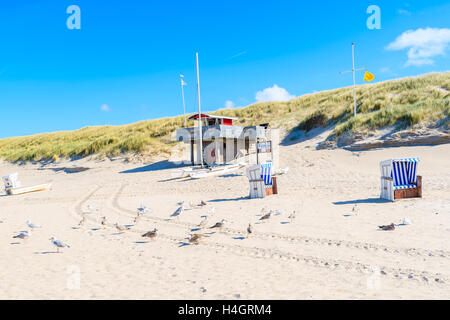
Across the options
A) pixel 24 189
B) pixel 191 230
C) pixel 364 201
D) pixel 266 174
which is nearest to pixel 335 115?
pixel 266 174

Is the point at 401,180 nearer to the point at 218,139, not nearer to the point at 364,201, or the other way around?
the point at 364,201

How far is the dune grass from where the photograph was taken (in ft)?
77.9

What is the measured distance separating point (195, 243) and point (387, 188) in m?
7.48

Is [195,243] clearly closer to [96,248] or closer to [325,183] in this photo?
[96,248]

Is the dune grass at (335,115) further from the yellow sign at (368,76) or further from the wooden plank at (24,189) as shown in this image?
the wooden plank at (24,189)

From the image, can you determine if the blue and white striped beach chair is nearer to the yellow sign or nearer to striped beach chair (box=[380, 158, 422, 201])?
striped beach chair (box=[380, 158, 422, 201])

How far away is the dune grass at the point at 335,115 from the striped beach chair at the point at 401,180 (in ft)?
42.6

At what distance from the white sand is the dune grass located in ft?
38.0

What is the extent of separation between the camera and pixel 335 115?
33.8 m

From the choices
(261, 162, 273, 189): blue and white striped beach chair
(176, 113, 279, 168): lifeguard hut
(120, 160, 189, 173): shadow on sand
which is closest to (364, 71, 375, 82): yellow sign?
(176, 113, 279, 168): lifeguard hut

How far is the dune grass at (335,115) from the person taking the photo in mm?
23734

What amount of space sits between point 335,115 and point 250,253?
3045 centimetres

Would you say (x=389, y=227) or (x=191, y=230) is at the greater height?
(x=389, y=227)

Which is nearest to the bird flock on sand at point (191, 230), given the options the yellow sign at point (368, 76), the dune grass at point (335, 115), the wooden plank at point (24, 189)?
the wooden plank at point (24, 189)
